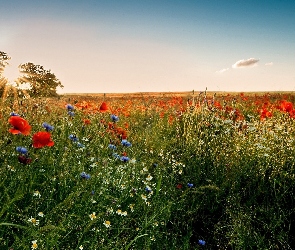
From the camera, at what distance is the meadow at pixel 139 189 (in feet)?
7.70

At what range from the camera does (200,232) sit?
344cm

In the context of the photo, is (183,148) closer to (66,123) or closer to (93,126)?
(93,126)

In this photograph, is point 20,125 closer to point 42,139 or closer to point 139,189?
point 42,139

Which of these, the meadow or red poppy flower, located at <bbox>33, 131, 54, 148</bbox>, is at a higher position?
red poppy flower, located at <bbox>33, 131, 54, 148</bbox>

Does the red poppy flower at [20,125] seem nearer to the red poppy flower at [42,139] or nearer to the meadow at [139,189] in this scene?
the meadow at [139,189]

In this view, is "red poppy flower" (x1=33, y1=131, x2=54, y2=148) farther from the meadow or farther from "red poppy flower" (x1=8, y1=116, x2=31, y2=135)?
"red poppy flower" (x1=8, y1=116, x2=31, y2=135)

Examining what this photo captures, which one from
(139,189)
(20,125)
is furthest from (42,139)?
(139,189)

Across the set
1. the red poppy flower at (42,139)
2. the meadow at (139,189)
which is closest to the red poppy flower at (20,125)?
the meadow at (139,189)

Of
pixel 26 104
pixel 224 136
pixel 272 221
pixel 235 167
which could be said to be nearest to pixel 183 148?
pixel 224 136

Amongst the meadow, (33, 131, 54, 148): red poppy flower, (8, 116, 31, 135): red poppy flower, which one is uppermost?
(8, 116, 31, 135): red poppy flower

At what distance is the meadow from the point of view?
7.70 ft

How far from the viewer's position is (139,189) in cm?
330

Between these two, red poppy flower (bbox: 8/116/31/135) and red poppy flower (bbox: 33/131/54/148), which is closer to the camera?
red poppy flower (bbox: 33/131/54/148)

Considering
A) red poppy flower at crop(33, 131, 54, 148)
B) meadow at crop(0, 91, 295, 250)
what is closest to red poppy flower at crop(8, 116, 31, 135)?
meadow at crop(0, 91, 295, 250)
